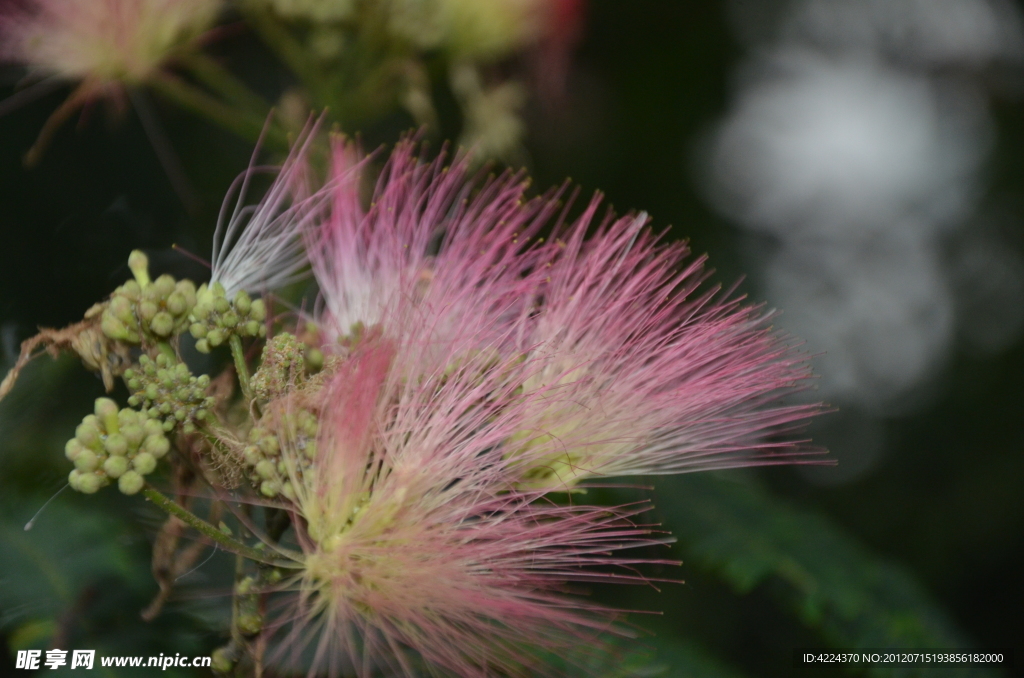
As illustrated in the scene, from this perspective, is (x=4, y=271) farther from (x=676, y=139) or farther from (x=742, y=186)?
(x=742, y=186)

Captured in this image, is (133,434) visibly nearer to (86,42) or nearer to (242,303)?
(242,303)

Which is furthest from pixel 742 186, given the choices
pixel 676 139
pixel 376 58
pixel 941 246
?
pixel 376 58

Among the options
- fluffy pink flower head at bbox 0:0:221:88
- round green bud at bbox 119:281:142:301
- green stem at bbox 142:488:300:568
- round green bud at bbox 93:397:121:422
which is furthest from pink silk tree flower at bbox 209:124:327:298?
fluffy pink flower head at bbox 0:0:221:88

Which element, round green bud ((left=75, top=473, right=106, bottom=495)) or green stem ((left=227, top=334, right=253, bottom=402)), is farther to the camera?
green stem ((left=227, top=334, right=253, bottom=402))

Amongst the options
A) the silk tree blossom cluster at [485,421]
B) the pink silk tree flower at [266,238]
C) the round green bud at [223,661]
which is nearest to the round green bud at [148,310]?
the pink silk tree flower at [266,238]

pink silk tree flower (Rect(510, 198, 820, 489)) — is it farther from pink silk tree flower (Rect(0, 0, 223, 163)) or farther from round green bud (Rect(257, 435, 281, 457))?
pink silk tree flower (Rect(0, 0, 223, 163))

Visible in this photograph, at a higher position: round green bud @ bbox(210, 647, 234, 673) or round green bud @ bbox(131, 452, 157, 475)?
round green bud @ bbox(131, 452, 157, 475)

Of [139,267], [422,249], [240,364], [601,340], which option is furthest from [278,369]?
[601,340]
